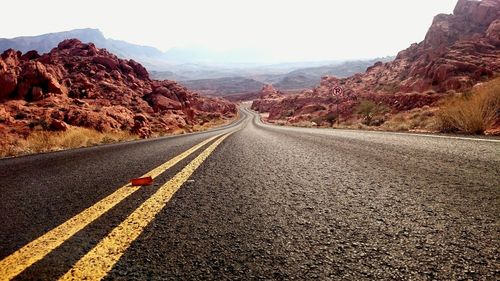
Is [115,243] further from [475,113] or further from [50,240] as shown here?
[475,113]

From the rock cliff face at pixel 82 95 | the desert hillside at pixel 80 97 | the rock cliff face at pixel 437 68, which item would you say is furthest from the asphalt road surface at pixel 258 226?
the rock cliff face at pixel 437 68

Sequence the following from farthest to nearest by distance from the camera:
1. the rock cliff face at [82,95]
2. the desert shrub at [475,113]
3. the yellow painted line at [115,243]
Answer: the rock cliff face at [82,95]
the desert shrub at [475,113]
the yellow painted line at [115,243]

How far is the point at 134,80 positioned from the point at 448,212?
148 ft

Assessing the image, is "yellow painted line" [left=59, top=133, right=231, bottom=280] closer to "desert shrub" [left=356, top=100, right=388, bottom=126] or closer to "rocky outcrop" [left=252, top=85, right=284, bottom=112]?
"desert shrub" [left=356, top=100, right=388, bottom=126]

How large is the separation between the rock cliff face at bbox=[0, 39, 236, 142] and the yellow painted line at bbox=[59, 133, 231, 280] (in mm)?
18758

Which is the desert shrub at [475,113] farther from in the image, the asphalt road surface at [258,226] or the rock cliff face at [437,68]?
the rock cliff face at [437,68]

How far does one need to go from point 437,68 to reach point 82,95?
4026 cm

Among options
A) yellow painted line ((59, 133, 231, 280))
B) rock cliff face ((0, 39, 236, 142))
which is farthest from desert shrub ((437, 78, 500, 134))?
rock cliff face ((0, 39, 236, 142))

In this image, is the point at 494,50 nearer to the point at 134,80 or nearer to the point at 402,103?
the point at 402,103

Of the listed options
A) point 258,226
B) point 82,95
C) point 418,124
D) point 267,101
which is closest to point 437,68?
point 418,124

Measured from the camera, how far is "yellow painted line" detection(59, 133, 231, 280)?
1.27 meters

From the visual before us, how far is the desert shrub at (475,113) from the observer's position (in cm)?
888

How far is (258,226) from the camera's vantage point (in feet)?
5.89

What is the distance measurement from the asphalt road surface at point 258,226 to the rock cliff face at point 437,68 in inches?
1233
